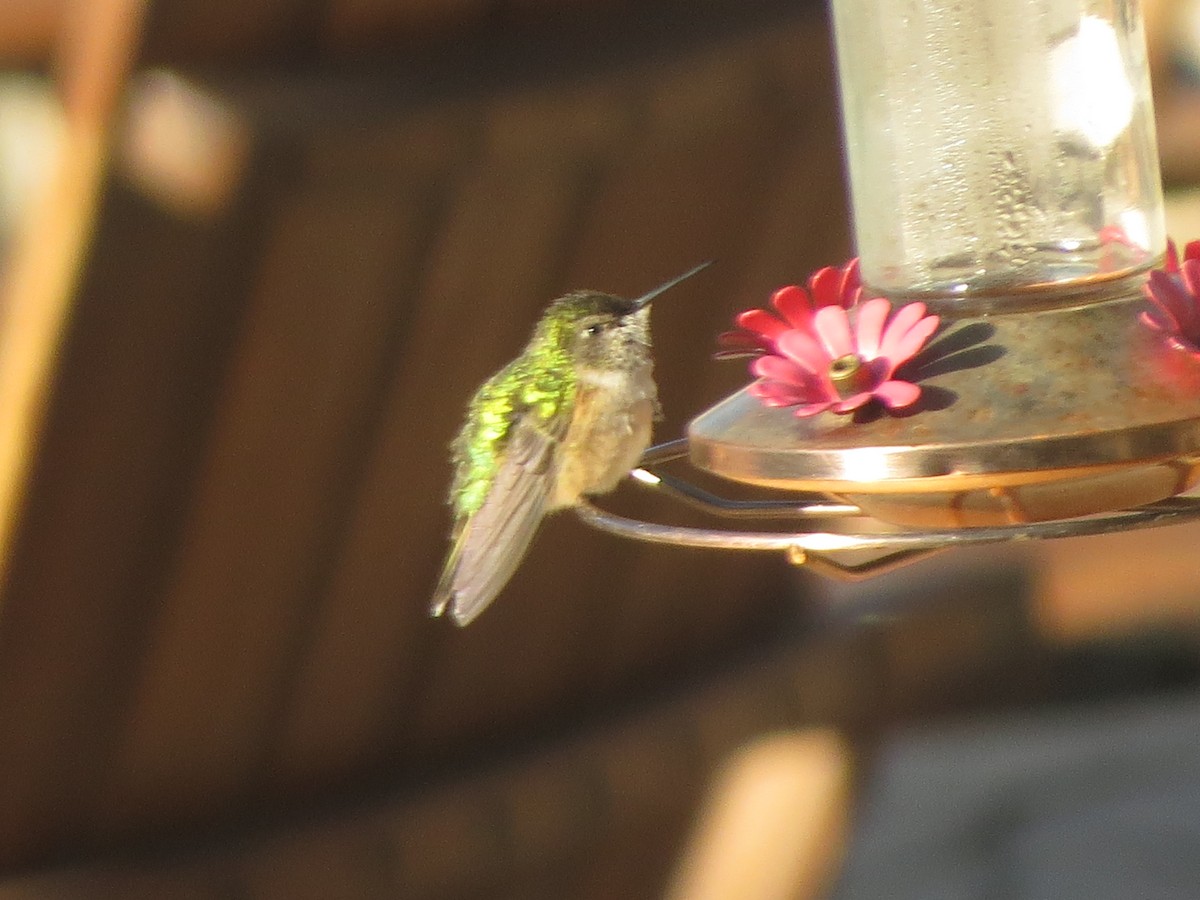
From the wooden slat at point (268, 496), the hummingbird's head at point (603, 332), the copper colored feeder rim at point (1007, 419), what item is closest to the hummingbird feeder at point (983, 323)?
the copper colored feeder rim at point (1007, 419)

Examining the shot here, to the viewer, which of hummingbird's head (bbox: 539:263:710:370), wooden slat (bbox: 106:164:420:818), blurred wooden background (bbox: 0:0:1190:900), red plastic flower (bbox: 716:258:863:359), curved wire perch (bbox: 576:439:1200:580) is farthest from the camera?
wooden slat (bbox: 106:164:420:818)

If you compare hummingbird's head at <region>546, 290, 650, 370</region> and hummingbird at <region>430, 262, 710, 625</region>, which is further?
hummingbird's head at <region>546, 290, 650, 370</region>

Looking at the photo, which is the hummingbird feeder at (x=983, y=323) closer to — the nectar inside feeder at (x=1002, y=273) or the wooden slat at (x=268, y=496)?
the nectar inside feeder at (x=1002, y=273)

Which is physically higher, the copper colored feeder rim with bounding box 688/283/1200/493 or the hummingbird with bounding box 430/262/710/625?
the copper colored feeder rim with bounding box 688/283/1200/493

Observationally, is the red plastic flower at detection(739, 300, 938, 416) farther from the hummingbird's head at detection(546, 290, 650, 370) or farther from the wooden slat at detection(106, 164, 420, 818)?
the wooden slat at detection(106, 164, 420, 818)

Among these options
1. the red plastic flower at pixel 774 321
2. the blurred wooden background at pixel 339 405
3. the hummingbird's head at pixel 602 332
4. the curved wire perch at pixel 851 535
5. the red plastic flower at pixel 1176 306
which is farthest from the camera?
the blurred wooden background at pixel 339 405

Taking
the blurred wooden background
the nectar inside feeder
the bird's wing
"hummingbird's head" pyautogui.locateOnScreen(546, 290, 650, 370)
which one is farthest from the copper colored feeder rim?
the blurred wooden background
